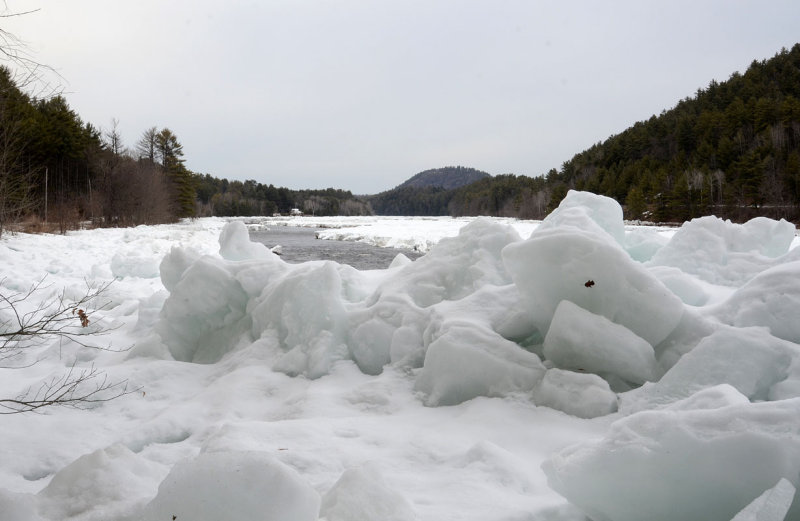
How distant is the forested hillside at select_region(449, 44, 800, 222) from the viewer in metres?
37.7

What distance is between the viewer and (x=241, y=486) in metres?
1.70

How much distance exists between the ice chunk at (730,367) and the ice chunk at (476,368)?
68 centimetres

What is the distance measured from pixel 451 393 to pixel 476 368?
254mm

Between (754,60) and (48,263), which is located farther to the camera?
(754,60)

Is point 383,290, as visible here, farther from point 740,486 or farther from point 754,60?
point 754,60

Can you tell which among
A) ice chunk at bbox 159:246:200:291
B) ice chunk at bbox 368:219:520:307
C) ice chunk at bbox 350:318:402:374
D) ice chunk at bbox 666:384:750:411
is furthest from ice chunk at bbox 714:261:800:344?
ice chunk at bbox 159:246:200:291

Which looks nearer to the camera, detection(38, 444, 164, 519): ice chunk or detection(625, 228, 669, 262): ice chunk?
Answer: detection(38, 444, 164, 519): ice chunk

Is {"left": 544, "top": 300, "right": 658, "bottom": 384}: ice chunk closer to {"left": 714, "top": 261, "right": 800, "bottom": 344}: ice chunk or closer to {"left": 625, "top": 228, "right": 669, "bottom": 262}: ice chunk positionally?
{"left": 714, "top": 261, "right": 800, "bottom": 344}: ice chunk

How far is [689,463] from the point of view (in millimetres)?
1709

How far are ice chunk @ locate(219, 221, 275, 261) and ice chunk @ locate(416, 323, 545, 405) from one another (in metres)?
3.73

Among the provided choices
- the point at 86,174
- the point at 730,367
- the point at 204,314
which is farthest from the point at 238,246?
the point at 86,174

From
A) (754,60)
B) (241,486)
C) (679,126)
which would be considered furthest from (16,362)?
(754,60)

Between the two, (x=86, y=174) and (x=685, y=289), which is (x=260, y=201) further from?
(x=685, y=289)

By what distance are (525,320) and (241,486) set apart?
2.65 metres
